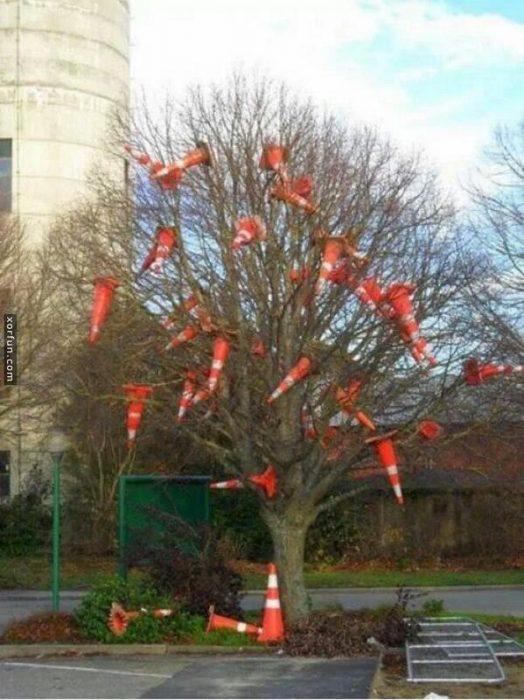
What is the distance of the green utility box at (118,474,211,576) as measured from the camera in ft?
59.9

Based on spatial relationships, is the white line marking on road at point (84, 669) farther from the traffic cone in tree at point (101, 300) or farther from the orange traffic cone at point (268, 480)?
the traffic cone in tree at point (101, 300)

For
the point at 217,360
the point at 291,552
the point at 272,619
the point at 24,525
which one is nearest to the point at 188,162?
the point at 217,360

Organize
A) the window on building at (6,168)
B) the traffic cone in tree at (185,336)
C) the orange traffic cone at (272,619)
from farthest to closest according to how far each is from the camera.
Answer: the window on building at (6,168), the orange traffic cone at (272,619), the traffic cone in tree at (185,336)

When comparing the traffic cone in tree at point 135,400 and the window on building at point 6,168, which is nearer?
the traffic cone in tree at point 135,400

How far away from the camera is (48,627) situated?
1811 centimetres

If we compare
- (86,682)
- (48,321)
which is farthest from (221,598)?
(48,321)

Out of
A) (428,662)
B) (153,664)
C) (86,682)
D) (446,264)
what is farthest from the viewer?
(446,264)

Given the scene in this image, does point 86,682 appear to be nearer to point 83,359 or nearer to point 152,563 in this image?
point 152,563

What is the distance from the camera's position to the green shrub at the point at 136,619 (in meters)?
17.1

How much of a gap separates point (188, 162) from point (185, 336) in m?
2.32

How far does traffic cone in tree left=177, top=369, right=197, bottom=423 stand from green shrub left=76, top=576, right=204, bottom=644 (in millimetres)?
2575

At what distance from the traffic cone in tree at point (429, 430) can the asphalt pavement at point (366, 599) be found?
20.1 feet

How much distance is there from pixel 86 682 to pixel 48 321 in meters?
17.6

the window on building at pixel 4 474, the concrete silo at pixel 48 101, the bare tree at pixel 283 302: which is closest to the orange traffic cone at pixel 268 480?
the bare tree at pixel 283 302
